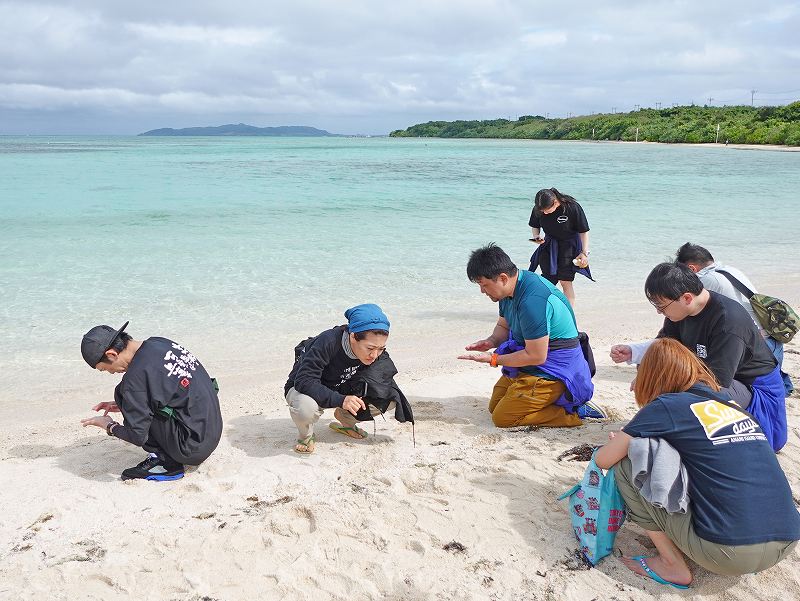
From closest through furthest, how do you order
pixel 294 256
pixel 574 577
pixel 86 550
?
pixel 574 577, pixel 86 550, pixel 294 256

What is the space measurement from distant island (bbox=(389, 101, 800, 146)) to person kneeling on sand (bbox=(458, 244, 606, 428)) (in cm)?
5154

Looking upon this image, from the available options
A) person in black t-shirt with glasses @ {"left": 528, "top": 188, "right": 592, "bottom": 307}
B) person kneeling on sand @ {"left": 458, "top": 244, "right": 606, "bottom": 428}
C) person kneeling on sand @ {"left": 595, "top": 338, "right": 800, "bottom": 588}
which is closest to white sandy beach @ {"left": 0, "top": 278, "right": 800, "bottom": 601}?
person kneeling on sand @ {"left": 458, "top": 244, "right": 606, "bottom": 428}

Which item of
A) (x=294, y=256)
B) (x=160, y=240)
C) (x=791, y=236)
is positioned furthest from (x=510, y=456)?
(x=791, y=236)

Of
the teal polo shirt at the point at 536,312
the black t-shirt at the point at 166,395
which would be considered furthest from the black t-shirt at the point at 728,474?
the black t-shirt at the point at 166,395

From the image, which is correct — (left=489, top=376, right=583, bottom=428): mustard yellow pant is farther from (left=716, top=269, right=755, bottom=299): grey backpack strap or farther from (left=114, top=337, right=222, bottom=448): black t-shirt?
(left=114, top=337, right=222, bottom=448): black t-shirt

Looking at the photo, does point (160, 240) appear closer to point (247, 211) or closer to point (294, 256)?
point (294, 256)

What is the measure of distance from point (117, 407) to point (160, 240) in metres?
9.31

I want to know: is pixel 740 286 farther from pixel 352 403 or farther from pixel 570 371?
pixel 352 403

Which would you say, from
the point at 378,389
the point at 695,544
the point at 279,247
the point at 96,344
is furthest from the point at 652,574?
the point at 279,247

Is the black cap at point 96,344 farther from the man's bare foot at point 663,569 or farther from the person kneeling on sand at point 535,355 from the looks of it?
the man's bare foot at point 663,569

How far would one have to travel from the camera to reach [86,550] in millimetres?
2975

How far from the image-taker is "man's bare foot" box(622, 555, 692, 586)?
2.68m

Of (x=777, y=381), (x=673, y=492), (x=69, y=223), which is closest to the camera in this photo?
(x=673, y=492)

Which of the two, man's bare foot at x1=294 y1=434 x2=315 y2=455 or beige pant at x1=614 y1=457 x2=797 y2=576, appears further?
man's bare foot at x1=294 y1=434 x2=315 y2=455
